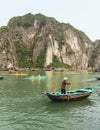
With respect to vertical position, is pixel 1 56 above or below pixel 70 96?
above

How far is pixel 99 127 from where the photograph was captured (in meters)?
22.1

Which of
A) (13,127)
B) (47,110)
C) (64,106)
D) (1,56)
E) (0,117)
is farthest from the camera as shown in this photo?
(1,56)

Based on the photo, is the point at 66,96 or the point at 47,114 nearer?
the point at 47,114

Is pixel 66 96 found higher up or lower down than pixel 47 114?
higher up

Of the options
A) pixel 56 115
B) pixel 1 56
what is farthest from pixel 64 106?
pixel 1 56

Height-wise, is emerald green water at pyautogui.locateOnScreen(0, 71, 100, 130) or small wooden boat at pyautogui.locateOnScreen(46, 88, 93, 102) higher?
small wooden boat at pyautogui.locateOnScreen(46, 88, 93, 102)

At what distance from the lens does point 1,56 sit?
7338 inches

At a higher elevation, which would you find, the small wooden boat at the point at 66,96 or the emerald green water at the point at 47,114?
the small wooden boat at the point at 66,96

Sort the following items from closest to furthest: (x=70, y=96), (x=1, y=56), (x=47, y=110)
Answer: (x=47, y=110), (x=70, y=96), (x=1, y=56)

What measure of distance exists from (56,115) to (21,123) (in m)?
4.46

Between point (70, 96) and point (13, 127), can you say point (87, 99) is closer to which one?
point (70, 96)

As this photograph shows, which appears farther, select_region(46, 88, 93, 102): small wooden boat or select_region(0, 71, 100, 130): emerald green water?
select_region(46, 88, 93, 102): small wooden boat

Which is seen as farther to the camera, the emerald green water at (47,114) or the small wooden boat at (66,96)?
the small wooden boat at (66,96)

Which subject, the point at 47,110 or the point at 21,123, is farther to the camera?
the point at 47,110
